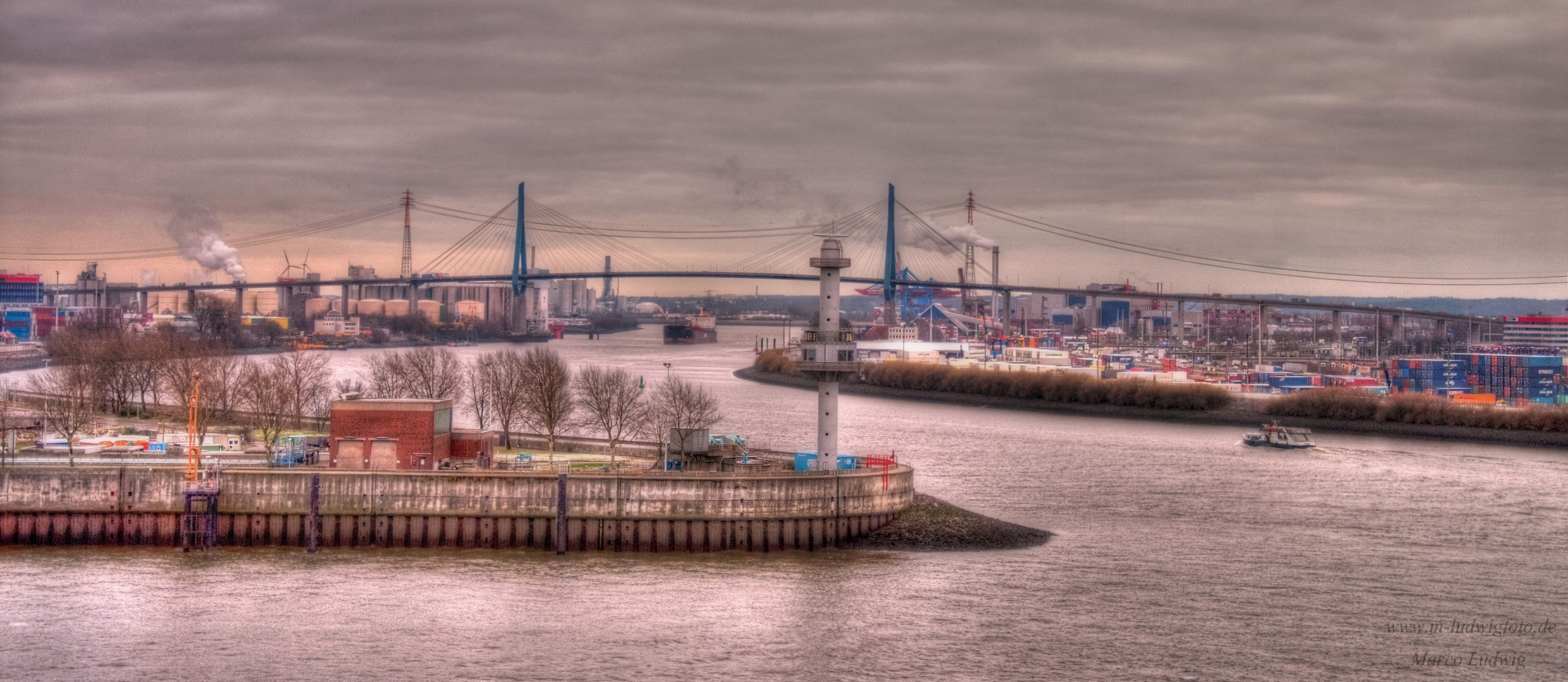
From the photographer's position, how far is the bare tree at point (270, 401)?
2070 centimetres

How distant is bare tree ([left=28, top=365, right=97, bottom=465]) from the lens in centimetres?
2030

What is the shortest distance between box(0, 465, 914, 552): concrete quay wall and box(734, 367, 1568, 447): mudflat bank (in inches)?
634

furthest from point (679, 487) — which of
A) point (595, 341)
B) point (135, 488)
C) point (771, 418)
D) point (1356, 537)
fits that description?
point (595, 341)

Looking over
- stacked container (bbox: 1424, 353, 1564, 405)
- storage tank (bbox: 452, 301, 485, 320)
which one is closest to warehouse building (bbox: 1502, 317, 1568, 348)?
stacked container (bbox: 1424, 353, 1564, 405)

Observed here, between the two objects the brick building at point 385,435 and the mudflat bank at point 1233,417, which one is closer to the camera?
the brick building at point 385,435

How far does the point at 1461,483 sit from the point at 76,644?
22.3 meters

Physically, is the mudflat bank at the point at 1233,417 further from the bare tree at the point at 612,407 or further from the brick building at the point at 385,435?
the brick building at the point at 385,435

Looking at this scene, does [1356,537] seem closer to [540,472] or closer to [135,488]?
[540,472]

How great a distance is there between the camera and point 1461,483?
24203 millimetres

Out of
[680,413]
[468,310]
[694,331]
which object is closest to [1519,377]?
[680,413]

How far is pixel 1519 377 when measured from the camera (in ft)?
155

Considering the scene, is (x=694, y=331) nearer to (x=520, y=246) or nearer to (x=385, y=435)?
(x=520, y=246)

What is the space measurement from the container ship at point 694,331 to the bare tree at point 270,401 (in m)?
68.9

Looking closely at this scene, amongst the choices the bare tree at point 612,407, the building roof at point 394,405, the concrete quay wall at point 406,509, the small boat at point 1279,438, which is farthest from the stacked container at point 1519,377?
the building roof at point 394,405
